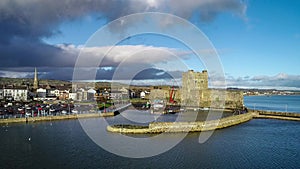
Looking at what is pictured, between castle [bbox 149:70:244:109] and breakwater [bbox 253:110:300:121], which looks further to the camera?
castle [bbox 149:70:244:109]

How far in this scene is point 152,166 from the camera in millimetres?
12969

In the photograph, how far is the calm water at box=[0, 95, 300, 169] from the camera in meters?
13.2

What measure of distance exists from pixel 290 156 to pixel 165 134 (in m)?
8.35

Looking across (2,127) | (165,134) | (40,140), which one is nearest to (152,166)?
(165,134)

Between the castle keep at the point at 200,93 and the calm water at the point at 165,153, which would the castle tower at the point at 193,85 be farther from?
the calm water at the point at 165,153

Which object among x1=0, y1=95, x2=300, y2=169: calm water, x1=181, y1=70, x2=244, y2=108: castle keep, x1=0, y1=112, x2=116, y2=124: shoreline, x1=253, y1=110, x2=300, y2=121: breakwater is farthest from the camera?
x1=181, y1=70, x2=244, y2=108: castle keep

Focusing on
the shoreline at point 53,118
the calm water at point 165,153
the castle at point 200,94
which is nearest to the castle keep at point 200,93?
the castle at point 200,94

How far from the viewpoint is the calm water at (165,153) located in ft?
43.4

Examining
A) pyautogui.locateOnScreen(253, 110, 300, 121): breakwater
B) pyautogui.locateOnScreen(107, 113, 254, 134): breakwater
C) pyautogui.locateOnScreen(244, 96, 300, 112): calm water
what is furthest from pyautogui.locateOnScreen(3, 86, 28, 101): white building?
pyautogui.locateOnScreen(244, 96, 300, 112): calm water

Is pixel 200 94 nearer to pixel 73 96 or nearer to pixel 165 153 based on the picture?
pixel 73 96

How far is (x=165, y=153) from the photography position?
15172mm

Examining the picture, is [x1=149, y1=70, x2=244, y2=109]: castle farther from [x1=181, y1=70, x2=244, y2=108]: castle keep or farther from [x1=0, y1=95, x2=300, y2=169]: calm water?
[x1=0, y1=95, x2=300, y2=169]: calm water

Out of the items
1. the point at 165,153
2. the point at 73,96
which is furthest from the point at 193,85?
the point at 165,153

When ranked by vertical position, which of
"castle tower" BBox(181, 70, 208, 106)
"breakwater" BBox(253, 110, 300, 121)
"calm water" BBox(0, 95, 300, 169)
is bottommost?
"calm water" BBox(0, 95, 300, 169)
